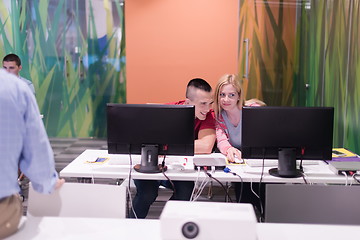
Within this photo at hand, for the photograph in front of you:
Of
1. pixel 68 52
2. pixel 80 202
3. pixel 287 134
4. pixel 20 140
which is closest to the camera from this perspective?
pixel 20 140

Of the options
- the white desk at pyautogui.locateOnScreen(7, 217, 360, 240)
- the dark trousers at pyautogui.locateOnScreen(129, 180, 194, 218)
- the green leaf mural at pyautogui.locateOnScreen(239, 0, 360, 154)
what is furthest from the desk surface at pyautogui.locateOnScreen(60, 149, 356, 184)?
the green leaf mural at pyautogui.locateOnScreen(239, 0, 360, 154)

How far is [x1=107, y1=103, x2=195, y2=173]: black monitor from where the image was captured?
2.60 metres

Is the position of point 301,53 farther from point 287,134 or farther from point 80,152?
point 80,152

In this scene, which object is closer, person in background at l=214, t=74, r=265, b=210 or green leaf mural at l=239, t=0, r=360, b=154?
person in background at l=214, t=74, r=265, b=210

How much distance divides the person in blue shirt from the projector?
51 cm

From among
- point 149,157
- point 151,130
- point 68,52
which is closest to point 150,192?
point 149,157

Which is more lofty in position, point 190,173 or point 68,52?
point 68,52

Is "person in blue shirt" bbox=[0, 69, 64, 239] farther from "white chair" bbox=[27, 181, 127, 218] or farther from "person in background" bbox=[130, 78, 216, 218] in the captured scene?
"person in background" bbox=[130, 78, 216, 218]

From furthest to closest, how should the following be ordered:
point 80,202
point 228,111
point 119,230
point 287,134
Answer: point 228,111
point 287,134
point 80,202
point 119,230

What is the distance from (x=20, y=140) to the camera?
1544 mm

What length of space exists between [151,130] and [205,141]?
0.62 metres

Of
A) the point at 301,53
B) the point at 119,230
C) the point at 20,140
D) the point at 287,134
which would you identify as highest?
the point at 301,53

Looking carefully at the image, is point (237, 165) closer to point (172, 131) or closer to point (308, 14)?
point (172, 131)

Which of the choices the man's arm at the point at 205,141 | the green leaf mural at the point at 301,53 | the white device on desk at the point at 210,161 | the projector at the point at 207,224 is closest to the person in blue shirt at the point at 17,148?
the projector at the point at 207,224
